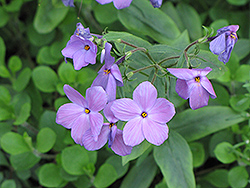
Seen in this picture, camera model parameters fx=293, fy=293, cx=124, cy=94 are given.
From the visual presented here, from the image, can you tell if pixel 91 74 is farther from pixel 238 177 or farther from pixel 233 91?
pixel 238 177

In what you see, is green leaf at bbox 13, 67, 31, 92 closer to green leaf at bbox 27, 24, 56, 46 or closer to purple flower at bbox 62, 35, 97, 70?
green leaf at bbox 27, 24, 56, 46

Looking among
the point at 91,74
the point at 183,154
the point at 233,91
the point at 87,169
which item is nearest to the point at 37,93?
the point at 91,74

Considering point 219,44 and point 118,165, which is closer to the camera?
point 219,44

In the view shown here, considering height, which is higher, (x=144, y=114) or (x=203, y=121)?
(x=144, y=114)

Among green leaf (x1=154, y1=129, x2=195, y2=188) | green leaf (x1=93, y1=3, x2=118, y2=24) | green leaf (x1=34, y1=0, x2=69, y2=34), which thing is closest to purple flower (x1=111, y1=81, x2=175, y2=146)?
green leaf (x1=154, y1=129, x2=195, y2=188)

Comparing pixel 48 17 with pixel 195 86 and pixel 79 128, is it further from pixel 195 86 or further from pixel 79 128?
pixel 195 86

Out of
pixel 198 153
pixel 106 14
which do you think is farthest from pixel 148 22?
pixel 198 153
